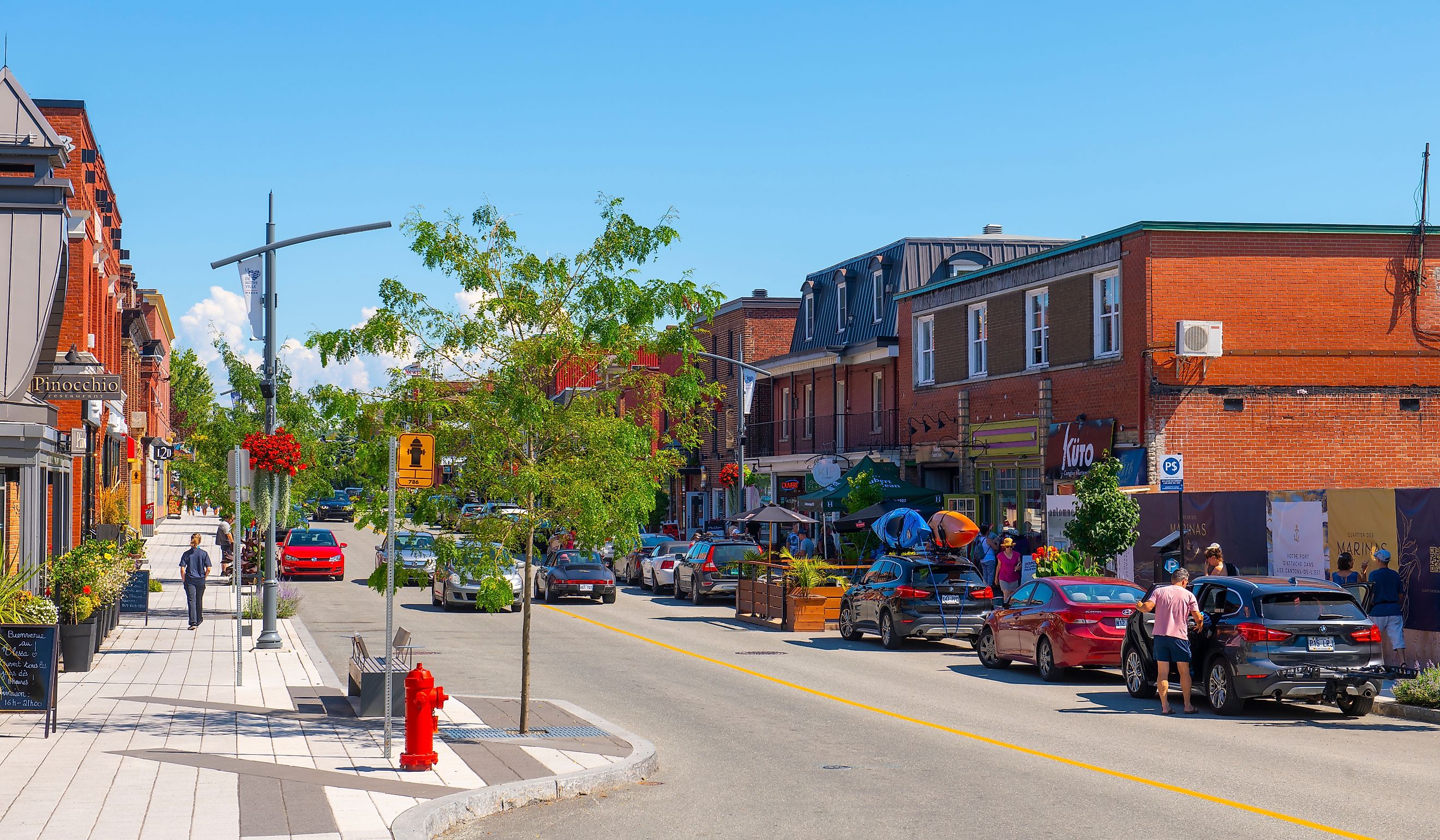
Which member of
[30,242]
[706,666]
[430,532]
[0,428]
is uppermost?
[30,242]

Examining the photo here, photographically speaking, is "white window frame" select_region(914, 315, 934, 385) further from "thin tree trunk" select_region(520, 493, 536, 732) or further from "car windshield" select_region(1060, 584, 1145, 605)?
"thin tree trunk" select_region(520, 493, 536, 732)

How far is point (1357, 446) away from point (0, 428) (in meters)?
25.5

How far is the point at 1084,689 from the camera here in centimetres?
1852

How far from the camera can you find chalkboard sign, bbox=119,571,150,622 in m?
25.6

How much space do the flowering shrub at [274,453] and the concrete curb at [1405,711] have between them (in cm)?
1520

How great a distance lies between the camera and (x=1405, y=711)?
1563cm

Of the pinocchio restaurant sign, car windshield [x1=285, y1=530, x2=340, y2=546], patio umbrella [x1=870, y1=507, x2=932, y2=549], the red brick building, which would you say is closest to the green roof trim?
the red brick building

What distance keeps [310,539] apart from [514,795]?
1309 inches

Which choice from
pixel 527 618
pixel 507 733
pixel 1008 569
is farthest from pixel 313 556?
pixel 527 618

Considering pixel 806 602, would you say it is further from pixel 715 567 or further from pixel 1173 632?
pixel 1173 632

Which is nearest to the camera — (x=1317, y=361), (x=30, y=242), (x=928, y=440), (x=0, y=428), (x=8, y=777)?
(x=8, y=777)

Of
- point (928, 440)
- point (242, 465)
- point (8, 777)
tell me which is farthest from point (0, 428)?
point (928, 440)

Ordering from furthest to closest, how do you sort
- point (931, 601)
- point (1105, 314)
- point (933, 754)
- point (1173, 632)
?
point (1105, 314) → point (931, 601) → point (1173, 632) → point (933, 754)

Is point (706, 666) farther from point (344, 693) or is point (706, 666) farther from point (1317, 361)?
point (1317, 361)
